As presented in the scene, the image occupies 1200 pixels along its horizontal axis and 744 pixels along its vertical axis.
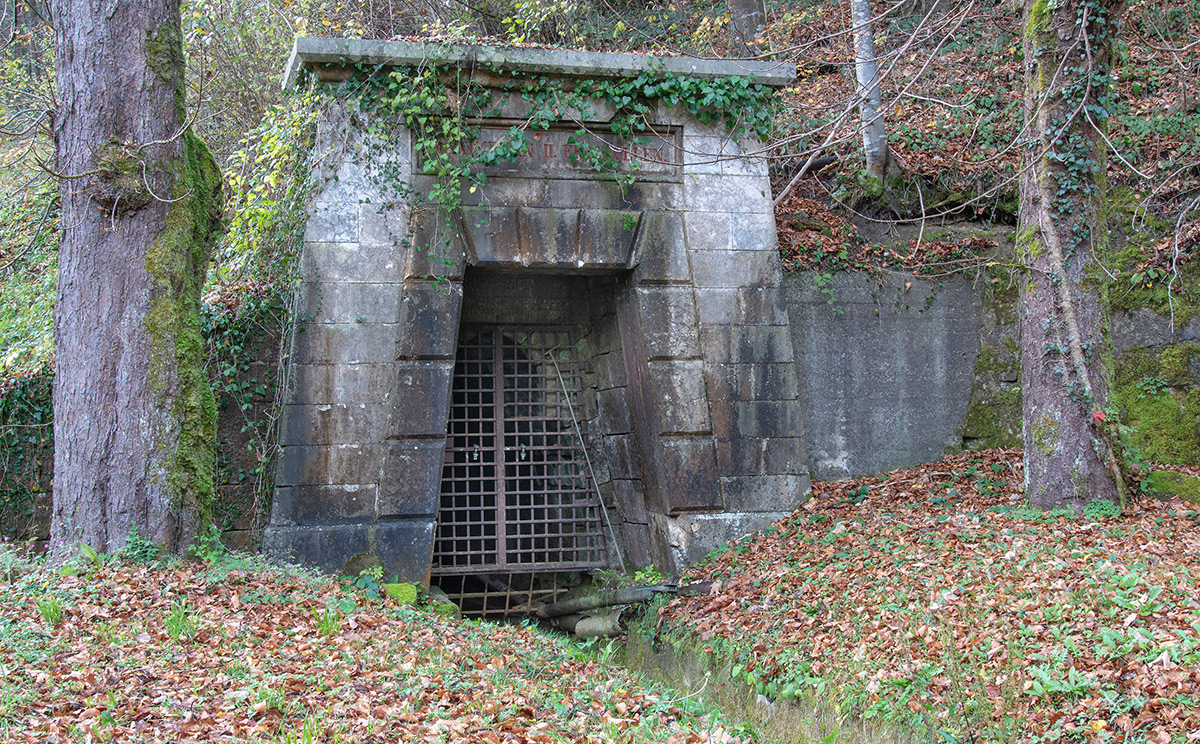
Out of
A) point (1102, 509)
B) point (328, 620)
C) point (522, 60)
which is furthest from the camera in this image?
point (522, 60)

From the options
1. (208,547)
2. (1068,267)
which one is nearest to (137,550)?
(208,547)

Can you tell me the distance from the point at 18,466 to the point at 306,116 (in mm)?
3512

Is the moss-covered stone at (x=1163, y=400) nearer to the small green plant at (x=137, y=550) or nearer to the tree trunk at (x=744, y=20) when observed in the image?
the tree trunk at (x=744, y=20)

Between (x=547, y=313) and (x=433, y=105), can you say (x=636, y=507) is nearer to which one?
(x=547, y=313)

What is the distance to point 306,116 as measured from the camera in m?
6.82

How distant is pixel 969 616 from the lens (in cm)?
453

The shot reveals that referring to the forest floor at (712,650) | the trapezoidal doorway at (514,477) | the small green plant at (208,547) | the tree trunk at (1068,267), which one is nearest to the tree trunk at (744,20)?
the trapezoidal doorway at (514,477)

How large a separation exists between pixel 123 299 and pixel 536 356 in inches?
153

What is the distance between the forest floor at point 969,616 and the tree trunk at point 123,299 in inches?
138

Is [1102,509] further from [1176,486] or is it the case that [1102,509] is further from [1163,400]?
[1163,400]

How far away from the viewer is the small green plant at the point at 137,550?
4879mm

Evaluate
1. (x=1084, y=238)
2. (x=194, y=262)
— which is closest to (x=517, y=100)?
(x=194, y=262)

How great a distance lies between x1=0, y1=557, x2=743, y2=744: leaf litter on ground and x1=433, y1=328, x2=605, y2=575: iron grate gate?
2461 millimetres

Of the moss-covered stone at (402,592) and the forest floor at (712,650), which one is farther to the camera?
the moss-covered stone at (402,592)
